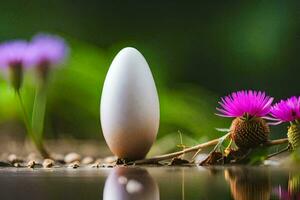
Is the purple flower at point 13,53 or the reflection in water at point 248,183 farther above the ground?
the purple flower at point 13,53

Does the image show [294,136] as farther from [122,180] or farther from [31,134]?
[31,134]

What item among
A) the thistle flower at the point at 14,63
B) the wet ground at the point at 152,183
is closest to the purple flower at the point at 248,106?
the wet ground at the point at 152,183

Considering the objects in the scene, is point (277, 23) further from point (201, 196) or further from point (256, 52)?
point (201, 196)

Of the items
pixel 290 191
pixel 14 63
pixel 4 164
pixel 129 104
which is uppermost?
pixel 14 63

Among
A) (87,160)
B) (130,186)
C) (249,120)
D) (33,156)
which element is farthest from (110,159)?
(130,186)

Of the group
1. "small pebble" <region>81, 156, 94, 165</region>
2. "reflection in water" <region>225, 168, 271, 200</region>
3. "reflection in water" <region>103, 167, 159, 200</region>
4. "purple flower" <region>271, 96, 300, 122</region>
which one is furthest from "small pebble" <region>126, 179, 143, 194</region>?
"small pebble" <region>81, 156, 94, 165</region>

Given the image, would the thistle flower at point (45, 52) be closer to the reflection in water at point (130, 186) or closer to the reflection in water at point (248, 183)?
the reflection in water at point (130, 186)
